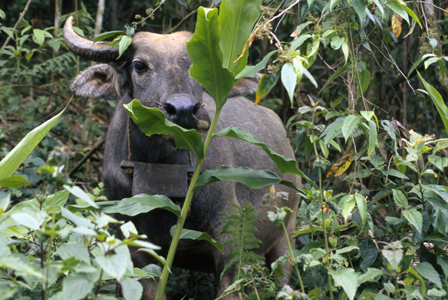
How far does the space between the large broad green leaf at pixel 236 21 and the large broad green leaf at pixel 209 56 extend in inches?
3.6

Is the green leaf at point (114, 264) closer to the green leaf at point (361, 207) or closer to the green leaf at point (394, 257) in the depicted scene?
the green leaf at point (394, 257)

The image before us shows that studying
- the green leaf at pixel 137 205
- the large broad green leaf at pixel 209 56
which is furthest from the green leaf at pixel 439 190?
the green leaf at pixel 137 205

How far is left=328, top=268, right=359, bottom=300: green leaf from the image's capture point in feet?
5.59

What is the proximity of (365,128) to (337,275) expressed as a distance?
828 millimetres

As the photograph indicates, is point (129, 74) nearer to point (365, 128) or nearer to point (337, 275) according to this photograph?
point (365, 128)

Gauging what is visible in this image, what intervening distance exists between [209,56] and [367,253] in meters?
1.27

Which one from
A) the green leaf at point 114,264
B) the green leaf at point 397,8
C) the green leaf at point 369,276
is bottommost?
the green leaf at point 369,276

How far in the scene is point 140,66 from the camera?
10.0 feet

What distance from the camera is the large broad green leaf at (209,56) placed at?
182 centimetres

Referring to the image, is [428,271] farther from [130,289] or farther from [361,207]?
[130,289]

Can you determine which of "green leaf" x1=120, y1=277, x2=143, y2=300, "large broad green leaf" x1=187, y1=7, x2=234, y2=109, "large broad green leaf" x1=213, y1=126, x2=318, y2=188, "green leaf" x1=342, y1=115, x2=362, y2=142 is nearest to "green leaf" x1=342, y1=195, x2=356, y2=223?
"large broad green leaf" x1=213, y1=126, x2=318, y2=188

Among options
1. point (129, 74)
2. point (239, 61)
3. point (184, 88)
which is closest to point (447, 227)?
point (239, 61)

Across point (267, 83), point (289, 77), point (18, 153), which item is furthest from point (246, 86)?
point (18, 153)

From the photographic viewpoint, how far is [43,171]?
1311 mm
